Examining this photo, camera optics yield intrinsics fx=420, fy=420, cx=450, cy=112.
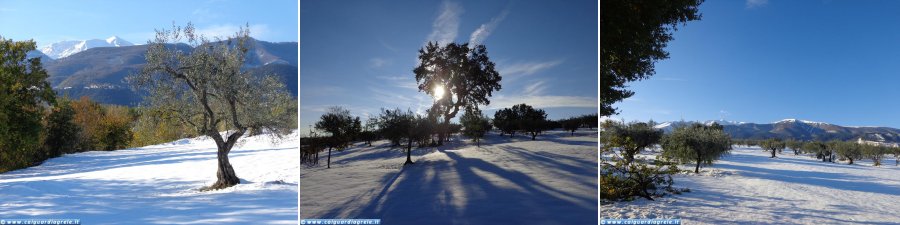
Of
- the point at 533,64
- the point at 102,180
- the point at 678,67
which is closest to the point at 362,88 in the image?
the point at 533,64

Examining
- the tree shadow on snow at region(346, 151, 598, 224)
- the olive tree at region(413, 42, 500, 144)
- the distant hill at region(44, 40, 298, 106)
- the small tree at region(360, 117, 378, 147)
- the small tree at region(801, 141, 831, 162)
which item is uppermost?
the distant hill at region(44, 40, 298, 106)

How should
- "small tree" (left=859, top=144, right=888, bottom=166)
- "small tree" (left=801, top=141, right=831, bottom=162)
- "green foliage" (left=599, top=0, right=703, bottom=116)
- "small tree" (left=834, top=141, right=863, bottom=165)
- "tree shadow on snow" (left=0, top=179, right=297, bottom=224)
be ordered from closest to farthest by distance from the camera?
"green foliage" (left=599, top=0, right=703, bottom=116)
"tree shadow on snow" (left=0, top=179, right=297, bottom=224)
"small tree" (left=834, top=141, right=863, bottom=165)
"small tree" (left=859, top=144, right=888, bottom=166)
"small tree" (left=801, top=141, right=831, bottom=162)

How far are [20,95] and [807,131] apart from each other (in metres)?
118

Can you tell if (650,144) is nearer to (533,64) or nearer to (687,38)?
(687,38)

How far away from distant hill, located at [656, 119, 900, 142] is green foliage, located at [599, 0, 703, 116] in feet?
194

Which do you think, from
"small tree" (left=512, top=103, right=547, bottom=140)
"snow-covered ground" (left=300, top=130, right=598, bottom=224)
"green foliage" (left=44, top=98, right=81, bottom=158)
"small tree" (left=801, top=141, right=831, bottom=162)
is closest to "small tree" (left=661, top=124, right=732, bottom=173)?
"snow-covered ground" (left=300, top=130, right=598, bottom=224)

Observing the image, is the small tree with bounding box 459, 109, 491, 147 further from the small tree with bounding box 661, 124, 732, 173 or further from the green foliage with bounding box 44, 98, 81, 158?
the green foliage with bounding box 44, 98, 81, 158

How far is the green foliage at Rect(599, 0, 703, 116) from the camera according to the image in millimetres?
5273

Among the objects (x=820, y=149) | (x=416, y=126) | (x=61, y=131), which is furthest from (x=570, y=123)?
(x=820, y=149)

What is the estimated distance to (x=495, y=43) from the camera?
271cm

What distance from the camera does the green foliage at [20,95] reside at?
18.4 metres

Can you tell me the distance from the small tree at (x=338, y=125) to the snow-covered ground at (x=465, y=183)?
0.35ft

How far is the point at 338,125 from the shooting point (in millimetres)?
2900

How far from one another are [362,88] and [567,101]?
1.34m
